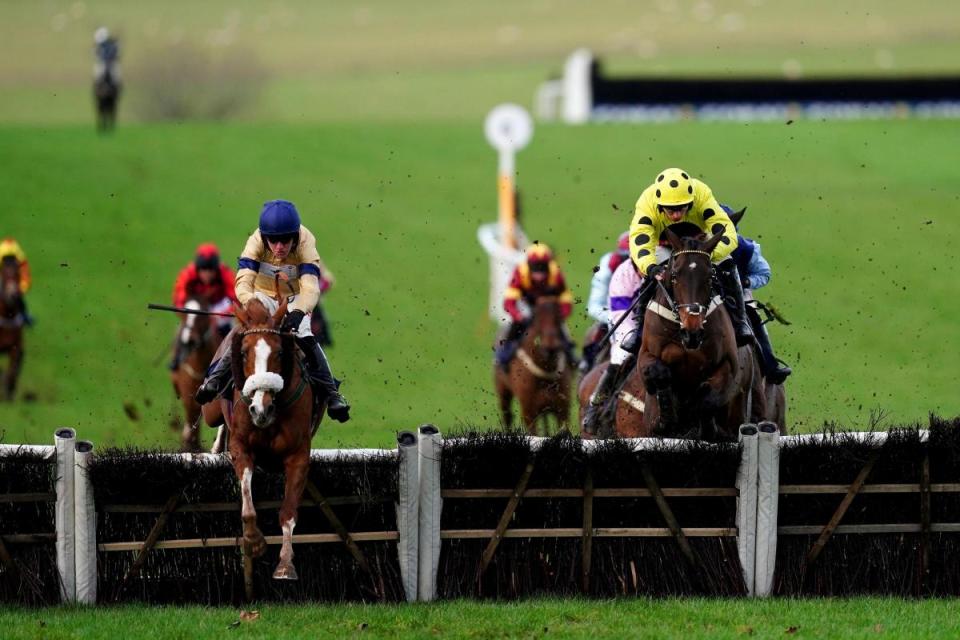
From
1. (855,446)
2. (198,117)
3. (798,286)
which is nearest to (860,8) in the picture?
(198,117)

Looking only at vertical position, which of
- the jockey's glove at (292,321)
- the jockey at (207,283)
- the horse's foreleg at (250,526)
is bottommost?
the horse's foreleg at (250,526)

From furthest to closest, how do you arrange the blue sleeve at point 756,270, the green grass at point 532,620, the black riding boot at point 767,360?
1. the blue sleeve at point 756,270
2. the black riding boot at point 767,360
3. the green grass at point 532,620

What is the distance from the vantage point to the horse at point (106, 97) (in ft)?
117

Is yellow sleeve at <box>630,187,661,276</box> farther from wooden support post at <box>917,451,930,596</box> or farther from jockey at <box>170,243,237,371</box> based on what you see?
jockey at <box>170,243,237,371</box>

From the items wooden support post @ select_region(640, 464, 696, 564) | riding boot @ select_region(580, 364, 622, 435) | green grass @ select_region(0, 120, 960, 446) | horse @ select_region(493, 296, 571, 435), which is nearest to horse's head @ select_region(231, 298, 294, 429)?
wooden support post @ select_region(640, 464, 696, 564)

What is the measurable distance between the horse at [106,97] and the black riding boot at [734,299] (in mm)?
26392

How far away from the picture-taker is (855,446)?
32.0ft

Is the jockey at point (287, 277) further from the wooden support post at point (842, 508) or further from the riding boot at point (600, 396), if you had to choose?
the wooden support post at point (842, 508)

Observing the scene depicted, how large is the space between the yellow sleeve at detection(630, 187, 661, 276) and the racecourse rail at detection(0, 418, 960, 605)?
5.12ft

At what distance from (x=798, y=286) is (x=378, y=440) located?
40.4 ft

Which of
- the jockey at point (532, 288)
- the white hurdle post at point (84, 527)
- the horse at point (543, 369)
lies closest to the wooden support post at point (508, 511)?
the white hurdle post at point (84, 527)

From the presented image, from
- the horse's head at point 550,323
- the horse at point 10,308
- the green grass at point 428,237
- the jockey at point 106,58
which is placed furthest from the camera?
the jockey at point 106,58

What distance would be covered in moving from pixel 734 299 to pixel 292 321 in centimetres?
336

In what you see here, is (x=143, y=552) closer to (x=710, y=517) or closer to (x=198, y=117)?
(x=710, y=517)
